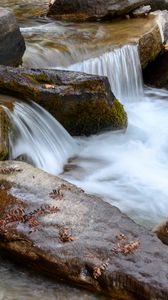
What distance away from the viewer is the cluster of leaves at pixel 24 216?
439cm

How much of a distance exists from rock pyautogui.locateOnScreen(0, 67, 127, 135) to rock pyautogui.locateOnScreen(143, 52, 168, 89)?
11.2 ft

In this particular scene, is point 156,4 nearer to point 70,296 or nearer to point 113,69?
point 113,69

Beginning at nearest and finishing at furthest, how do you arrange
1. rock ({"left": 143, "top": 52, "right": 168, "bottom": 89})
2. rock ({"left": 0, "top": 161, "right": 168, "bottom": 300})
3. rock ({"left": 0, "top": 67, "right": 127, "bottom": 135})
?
rock ({"left": 0, "top": 161, "right": 168, "bottom": 300}) → rock ({"left": 0, "top": 67, "right": 127, "bottom": 135}) → rock ({"left": 143, "top": 52, "right": 168, "bottom": 89})

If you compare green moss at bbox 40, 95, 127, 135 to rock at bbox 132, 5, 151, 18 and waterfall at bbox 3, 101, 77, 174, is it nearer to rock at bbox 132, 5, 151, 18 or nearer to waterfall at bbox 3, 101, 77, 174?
waterfall at bbox 3, 101, 77, 174

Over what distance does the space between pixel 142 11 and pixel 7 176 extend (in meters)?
8.54

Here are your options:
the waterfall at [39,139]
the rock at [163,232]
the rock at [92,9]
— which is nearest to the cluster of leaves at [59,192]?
the rock at [163,232]

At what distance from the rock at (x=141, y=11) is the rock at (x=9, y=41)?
4.52 meters

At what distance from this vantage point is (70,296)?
3.82 m

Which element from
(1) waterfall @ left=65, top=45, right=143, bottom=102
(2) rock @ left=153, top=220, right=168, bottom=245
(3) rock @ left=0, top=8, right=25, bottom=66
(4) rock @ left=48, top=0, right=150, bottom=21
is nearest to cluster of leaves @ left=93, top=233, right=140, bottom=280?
(2) rock @ left=153, top=220, right=168, bottom=245

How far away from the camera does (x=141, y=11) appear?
12.4 meters

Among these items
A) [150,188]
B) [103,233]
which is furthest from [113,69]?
[103,233]

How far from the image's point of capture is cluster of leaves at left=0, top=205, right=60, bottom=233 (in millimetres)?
4387

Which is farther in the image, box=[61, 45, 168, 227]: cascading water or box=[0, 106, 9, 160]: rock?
box=[61, 45, 168, 227]: cascading water

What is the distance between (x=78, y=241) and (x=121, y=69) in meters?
6.46
